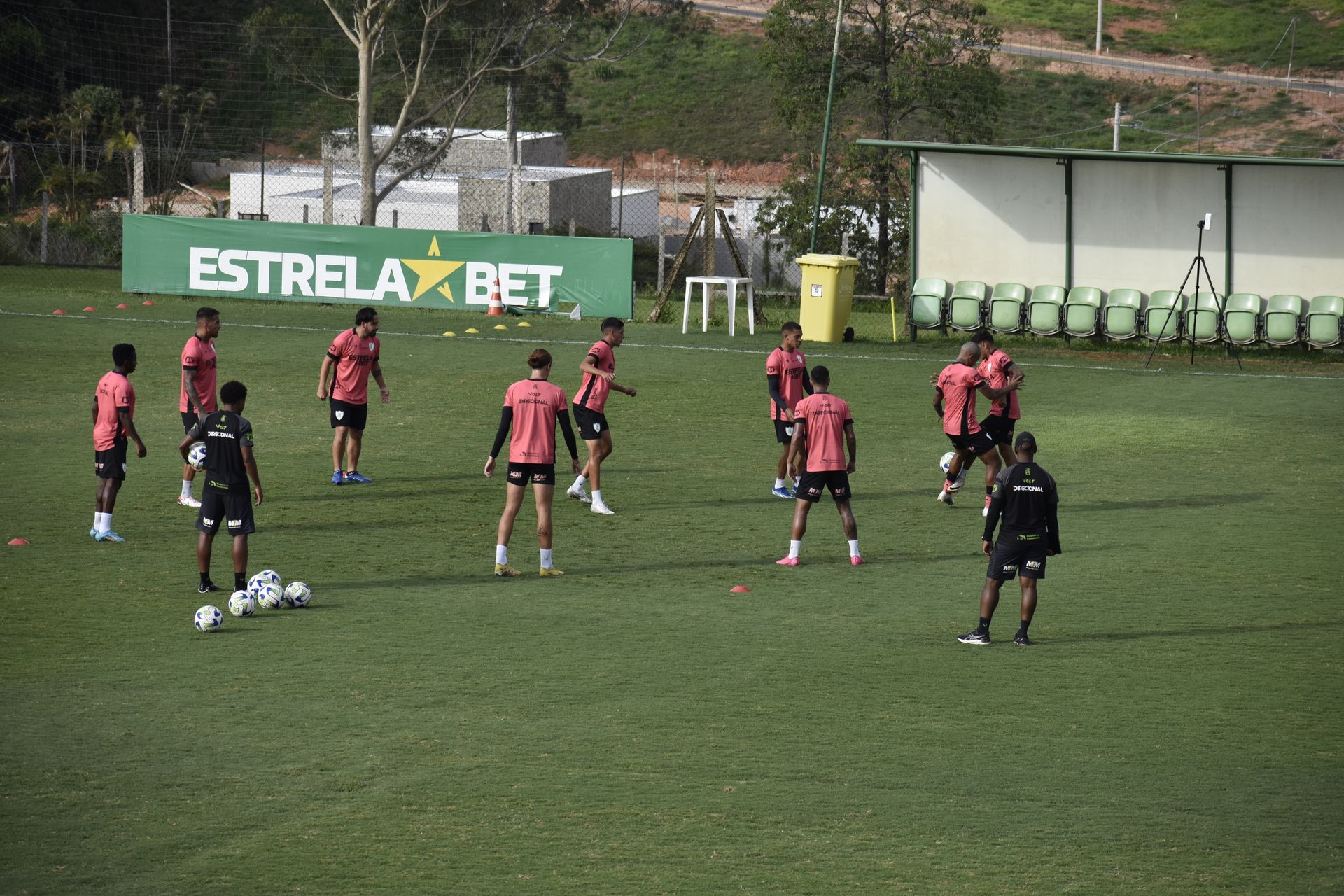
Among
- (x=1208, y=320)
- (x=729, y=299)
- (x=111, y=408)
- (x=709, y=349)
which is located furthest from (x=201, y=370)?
(x=1208, y=320)

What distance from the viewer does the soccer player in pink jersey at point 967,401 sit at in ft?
50.4

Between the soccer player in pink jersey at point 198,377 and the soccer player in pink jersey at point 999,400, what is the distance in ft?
26.1

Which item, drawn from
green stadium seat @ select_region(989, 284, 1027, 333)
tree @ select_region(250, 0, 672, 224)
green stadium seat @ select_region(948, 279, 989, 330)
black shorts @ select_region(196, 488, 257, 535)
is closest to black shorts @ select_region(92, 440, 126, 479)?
black shorts @ select_region(196, 488, 257, 535)

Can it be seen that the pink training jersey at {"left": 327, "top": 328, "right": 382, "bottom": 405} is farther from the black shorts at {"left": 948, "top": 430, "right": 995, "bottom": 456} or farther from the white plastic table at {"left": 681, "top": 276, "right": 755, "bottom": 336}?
the white plastic table at {"left": 681, "top": 276, "right": 755, "bottom": 336}

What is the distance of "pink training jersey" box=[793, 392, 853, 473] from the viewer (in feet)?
42.9

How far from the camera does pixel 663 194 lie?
63.9 metres

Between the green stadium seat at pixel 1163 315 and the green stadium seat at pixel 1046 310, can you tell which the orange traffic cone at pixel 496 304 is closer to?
the green stadium seat at pixel 1046 310

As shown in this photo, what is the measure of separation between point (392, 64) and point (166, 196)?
39.6 feet

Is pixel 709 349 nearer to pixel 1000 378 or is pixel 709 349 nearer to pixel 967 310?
pixel 967 310

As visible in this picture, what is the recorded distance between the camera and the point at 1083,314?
29.1 m

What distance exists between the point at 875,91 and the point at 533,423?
28.9 metres

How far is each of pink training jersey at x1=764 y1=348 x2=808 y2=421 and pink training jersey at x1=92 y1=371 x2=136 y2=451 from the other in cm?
662

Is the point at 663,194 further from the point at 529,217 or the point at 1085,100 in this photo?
the point at 1085,100

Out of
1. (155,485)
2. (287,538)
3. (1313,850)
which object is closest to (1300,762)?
(1313,850)
